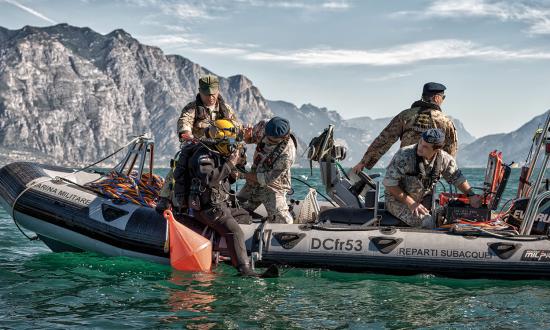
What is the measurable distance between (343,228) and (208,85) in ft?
8.51

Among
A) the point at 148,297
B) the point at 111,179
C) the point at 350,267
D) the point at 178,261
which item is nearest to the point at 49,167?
the point at 111,179

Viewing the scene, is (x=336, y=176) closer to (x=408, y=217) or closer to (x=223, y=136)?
(x=408, y=217)

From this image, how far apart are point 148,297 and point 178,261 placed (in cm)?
101

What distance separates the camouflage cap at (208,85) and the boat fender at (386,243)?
116 inches

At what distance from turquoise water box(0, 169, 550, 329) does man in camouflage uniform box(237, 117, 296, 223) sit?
0.93 meters

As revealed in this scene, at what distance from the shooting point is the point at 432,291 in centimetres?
757

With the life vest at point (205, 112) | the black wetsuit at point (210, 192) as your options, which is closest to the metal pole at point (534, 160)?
the black wetsuit at point (210, 192)

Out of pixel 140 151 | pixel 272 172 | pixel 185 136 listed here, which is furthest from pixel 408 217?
pixel 140 151

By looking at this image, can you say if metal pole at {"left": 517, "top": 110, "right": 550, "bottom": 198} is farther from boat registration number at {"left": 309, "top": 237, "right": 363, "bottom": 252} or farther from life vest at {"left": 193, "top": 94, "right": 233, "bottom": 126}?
life vest at {"left": 193, "top": 94, "right": 233, "bottom": 126}

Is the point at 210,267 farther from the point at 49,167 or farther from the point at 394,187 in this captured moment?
the point at 49,167

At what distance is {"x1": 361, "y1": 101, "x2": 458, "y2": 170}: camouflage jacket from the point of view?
29.2 ft

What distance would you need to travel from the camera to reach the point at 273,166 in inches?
330

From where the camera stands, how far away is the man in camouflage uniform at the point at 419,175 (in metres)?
8.19

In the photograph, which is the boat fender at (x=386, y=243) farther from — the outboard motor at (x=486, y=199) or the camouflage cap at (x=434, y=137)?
the camouflage cap at (x=434, y=137)
